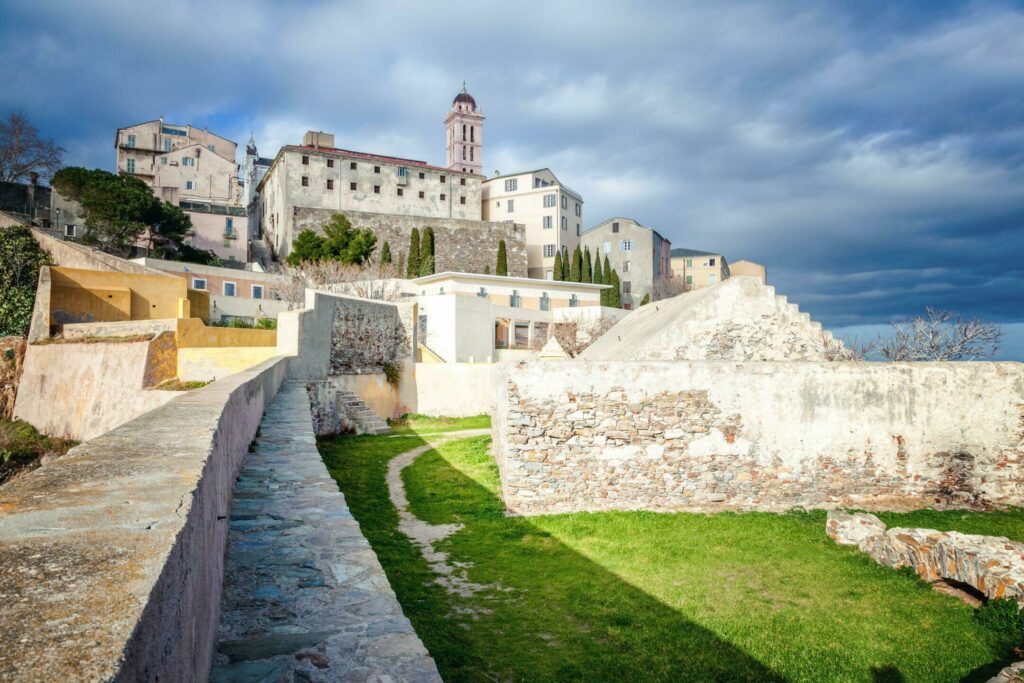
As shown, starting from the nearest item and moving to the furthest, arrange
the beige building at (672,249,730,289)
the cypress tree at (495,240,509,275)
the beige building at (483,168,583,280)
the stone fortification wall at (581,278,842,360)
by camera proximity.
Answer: the stone fortification wall at (581,278,842,360) → the cypress tree at (495,240,509,275) → the beige building at (483,168,583,280) → the beige building at (672,249,730,289)

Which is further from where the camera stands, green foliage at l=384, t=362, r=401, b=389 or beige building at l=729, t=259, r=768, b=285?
beige building at l=729, t=259, r=768, b=285

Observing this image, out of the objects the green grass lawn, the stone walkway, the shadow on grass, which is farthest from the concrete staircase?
the stone walkway

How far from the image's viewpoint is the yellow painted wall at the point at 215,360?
1877 centimetres

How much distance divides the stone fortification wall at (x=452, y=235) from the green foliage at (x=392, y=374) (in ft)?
101

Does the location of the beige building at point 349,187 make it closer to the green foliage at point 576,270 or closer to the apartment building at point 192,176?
the apartment building at point 192,176

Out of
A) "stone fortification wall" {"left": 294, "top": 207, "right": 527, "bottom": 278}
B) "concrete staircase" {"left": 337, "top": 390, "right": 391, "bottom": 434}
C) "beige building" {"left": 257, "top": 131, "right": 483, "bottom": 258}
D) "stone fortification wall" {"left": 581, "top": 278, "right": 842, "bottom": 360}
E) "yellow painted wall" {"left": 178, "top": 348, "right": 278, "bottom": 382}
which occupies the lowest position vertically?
"concrete staircase" {"left": 337, "top": 390, "right": 391, "bottom": 434}

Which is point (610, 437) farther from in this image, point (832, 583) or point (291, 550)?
point (291, 550)

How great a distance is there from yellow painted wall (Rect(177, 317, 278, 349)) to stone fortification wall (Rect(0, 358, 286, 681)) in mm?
19708

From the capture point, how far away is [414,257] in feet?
172

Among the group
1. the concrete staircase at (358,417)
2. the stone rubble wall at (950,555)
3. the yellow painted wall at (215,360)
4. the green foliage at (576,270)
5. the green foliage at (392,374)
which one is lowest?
the stone rubble wall at (950,555)

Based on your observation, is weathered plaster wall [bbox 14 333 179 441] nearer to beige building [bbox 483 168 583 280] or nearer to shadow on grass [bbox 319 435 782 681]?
shadow on grass [bbox 319 435 782 681]

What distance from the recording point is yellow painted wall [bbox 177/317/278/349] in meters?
20.6

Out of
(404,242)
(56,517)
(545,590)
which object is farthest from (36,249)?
(56,517)

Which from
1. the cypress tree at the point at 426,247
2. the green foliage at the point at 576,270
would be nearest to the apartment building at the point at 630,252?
the green foliage at the point at 576,270
